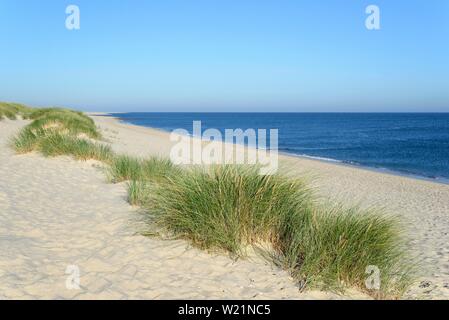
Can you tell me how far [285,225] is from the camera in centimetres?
449

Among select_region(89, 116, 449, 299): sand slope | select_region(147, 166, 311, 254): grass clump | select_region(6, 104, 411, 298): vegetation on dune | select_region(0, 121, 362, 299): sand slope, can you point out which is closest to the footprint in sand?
select_region(0, 121, 362, 299): sand slope

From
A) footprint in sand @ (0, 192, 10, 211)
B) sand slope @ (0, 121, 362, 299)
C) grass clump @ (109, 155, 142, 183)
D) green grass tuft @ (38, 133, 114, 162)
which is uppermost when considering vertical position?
green grass tuft @ (38, 133, 114, 162)

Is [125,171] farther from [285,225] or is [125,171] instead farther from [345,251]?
[345,251]

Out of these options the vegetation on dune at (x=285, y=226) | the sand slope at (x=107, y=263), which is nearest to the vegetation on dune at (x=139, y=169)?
the sand slope at (x=107, y=263)

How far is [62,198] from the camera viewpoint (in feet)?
22.5

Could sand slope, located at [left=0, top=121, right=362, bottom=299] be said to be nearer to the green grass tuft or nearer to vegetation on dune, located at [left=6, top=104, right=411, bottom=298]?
vegetation on dune, located at [left=6, top=104, right=411, bottom=298]

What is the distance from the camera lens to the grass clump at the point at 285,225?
3.70 meters

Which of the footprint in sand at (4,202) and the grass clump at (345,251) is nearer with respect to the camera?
the grass clump at (345,251)

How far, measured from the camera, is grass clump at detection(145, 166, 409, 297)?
3.70 metres

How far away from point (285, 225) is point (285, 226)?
0.02 metres

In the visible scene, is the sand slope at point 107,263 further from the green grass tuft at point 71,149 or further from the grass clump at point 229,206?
the green grass tuft at point 71,149

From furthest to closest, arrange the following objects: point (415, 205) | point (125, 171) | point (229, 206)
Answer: point (415, 205) < point (125, 171) < point (229, 206)

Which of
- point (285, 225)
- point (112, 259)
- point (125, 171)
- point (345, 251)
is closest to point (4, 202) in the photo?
point (125, 171)
